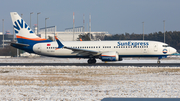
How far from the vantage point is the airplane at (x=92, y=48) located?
123 ft

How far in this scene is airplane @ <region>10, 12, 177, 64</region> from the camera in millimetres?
37594

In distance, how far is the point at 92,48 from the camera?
38.6m

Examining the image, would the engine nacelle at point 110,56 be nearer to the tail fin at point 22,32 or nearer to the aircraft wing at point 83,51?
the aircraft wing at point 83,51

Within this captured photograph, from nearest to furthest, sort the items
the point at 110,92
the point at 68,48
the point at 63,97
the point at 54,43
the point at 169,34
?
the point at 63,97
the point at 110,92
the point at 68,48
the point at 54,43
the point at 169,34

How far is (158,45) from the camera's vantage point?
38.0 m

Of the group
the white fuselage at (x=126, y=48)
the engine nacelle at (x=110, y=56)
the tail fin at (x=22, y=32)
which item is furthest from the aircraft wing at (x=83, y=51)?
the tail fin at (x=22, y=32)

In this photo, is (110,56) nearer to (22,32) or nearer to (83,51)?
(83,51)

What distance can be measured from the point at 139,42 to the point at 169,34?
93.5 metres

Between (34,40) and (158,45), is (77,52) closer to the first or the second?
(34,40)

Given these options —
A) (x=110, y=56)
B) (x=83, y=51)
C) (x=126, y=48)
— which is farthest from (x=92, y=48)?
(x=126, y=48)

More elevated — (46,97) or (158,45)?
(158,45)

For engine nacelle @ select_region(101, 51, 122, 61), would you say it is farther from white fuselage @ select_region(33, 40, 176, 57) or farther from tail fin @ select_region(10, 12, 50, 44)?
tail fin @ select_region(10, 12, 50, 44)

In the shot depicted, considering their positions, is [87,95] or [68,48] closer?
[87,95]

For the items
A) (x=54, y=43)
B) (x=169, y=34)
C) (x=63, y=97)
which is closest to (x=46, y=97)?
(x=63, y=97)
